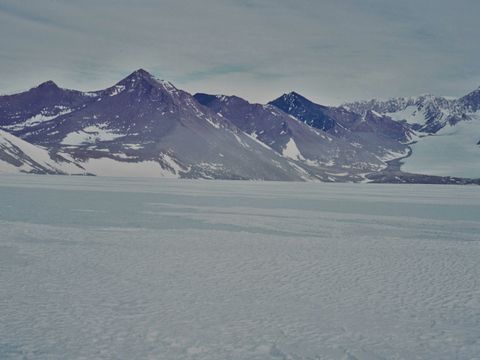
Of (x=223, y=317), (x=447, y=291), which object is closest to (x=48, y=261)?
(x=223, y=317)

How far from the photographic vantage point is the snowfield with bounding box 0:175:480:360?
1450cm

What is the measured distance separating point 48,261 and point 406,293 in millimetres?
16707

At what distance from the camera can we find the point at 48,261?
2594 centimetres

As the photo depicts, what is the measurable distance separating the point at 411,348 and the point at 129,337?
782cm

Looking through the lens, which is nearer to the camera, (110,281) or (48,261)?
(110,281)

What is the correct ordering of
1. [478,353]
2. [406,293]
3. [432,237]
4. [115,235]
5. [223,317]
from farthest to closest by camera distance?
[432,237], [115,235], [406,293], [223,317], [478,353]

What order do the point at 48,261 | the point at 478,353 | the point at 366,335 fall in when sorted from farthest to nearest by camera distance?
the point at 48,261 → the point at 366,335 → the point at 478,353

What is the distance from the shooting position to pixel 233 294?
Result: 66.5ft

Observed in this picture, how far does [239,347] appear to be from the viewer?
566 inches

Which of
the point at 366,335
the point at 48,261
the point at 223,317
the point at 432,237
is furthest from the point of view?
the point at 432,237

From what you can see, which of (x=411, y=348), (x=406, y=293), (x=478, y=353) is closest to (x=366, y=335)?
(x=411, y=348)

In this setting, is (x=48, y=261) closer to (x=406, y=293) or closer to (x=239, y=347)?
(x=239, y=347)

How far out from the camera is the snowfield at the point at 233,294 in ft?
47.6

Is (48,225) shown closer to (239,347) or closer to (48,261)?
(48,261)
